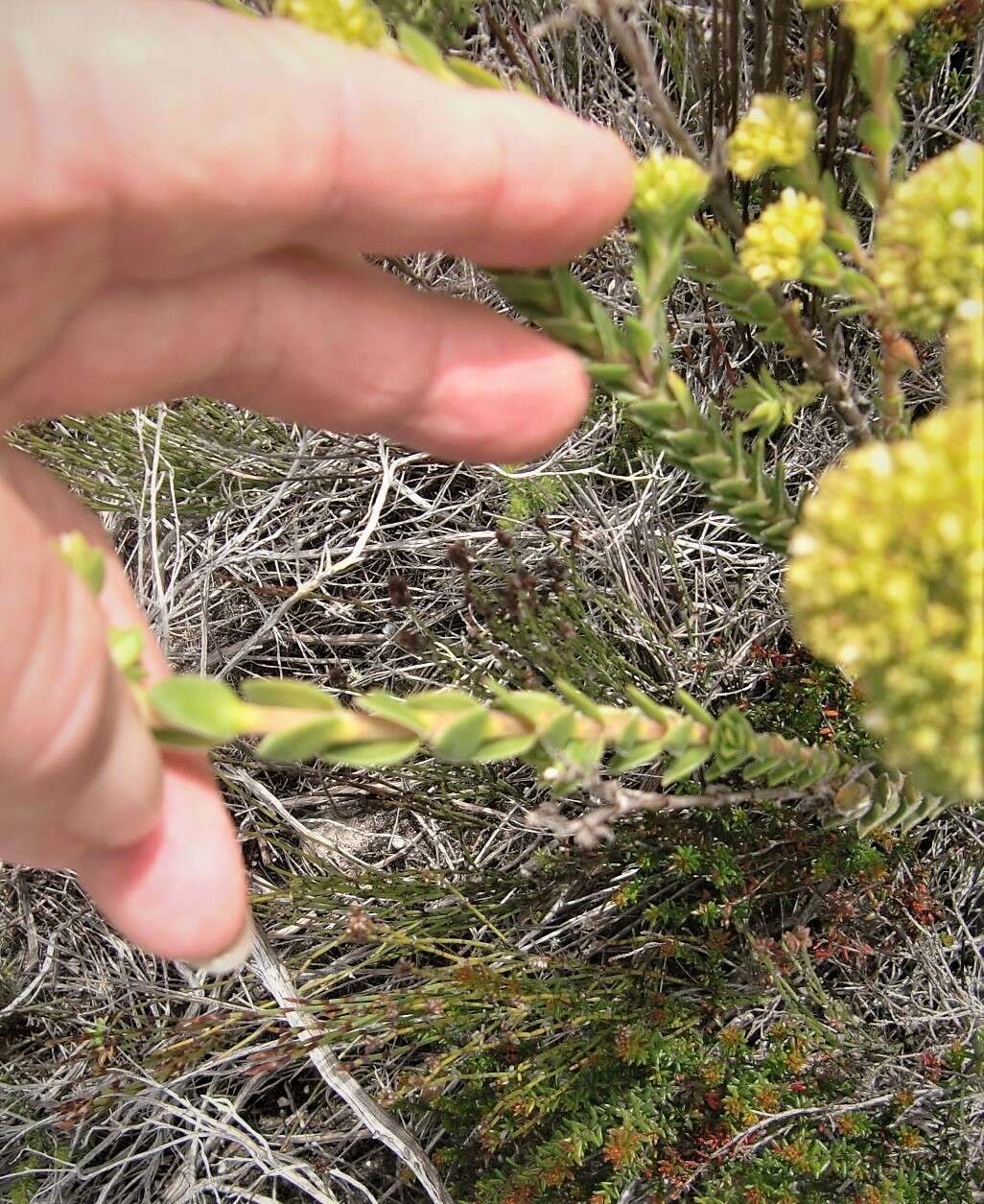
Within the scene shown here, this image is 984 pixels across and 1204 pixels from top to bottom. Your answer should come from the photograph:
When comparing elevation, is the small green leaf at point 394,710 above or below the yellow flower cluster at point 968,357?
below

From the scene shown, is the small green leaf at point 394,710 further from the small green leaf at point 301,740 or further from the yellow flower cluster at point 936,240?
the yellow flower cluster at point 936,240

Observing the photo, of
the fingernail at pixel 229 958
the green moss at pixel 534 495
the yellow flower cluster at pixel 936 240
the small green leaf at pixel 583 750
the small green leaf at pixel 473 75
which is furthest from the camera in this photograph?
the green moss at pixel 534 495

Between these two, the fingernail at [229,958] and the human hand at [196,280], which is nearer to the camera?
the human hand at [196,280]

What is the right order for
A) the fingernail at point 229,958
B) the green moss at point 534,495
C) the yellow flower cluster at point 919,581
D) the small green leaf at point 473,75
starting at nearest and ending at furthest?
1. the yellow flower cluster at point 919,581
2. the small green leaf at point 473,75
3. the fingernail at point 229,958
4. the green moss at point 534,495

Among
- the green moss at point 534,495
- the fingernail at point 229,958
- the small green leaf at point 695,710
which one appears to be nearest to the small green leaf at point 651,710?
the small green leaf at point 695,710

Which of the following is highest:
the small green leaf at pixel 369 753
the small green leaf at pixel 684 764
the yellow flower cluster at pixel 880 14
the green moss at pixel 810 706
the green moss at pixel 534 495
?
the yellow flower cluster at pixel 880 14

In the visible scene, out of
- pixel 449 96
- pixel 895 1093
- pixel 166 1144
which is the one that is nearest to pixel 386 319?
pixel 449 96

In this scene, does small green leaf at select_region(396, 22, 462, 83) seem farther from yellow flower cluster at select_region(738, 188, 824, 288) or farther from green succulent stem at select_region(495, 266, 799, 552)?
yellow flower cluster at select_region(738, 188, 824, 288)
